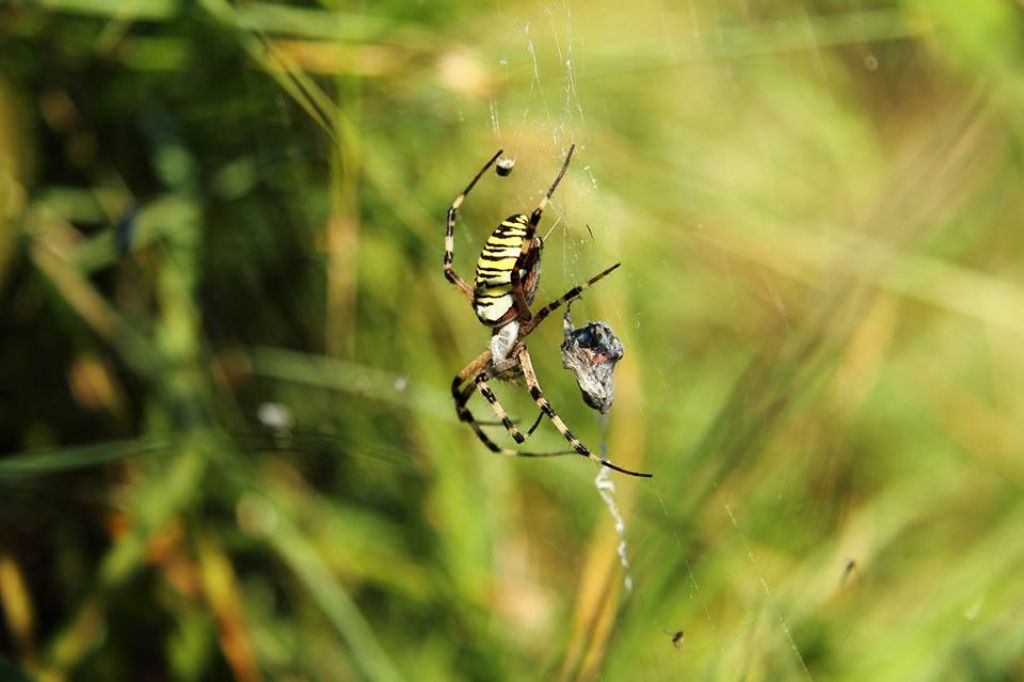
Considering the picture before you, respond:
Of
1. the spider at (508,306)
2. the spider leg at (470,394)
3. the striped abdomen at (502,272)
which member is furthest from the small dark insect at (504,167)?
the spider leg at (470,394)

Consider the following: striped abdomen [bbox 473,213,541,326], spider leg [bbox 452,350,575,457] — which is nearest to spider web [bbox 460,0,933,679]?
striped abdomen [bbox 473,213,541,326]

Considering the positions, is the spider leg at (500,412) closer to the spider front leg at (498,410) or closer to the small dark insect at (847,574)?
the spider front leg at (498,410)

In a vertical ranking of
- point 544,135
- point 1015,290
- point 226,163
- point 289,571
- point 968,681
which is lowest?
point 968,681

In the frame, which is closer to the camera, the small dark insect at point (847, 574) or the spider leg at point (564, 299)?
the spider leg at point (564, 299)

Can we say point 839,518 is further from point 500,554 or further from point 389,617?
point 389,617

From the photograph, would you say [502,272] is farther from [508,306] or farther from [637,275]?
[637,275]

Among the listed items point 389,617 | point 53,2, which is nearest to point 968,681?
point 389,617
